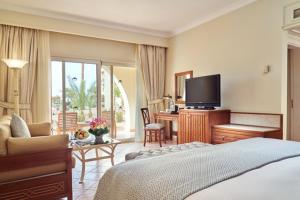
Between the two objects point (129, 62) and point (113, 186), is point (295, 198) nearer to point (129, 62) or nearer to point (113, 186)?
point (113, 186)

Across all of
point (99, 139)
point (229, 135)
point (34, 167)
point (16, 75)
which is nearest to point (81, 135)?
point (99, 139)

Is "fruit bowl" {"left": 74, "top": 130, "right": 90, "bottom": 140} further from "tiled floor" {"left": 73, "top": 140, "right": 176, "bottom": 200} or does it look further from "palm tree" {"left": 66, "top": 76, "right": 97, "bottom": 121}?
"palm tree" {"left": 66, "top": 76, "right": 97, "bottom": 121}

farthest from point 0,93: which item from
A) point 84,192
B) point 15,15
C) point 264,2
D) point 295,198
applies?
point 264,2

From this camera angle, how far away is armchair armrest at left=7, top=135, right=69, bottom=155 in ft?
6.82

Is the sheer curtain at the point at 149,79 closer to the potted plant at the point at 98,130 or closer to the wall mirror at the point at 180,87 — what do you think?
the wall mirror at the point at 180,87

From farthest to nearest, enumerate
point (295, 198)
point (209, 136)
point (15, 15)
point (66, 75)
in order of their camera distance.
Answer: point (66, 75) → point (15, 15) → point (209, 136) → point (295, 198)

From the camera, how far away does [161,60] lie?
19.6 feet

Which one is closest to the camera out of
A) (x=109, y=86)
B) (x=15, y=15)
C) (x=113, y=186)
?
(x=113, y=186)

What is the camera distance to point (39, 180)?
2168 mm

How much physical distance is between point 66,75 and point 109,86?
1091 mm

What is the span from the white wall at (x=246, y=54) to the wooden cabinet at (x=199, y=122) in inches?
14.2

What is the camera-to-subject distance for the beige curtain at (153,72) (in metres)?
5.71

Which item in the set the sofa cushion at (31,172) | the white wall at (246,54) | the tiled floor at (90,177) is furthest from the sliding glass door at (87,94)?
the sofa cushion at (31,172)

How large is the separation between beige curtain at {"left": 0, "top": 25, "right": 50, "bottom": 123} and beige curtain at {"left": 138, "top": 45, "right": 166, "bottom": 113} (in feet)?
7.70
